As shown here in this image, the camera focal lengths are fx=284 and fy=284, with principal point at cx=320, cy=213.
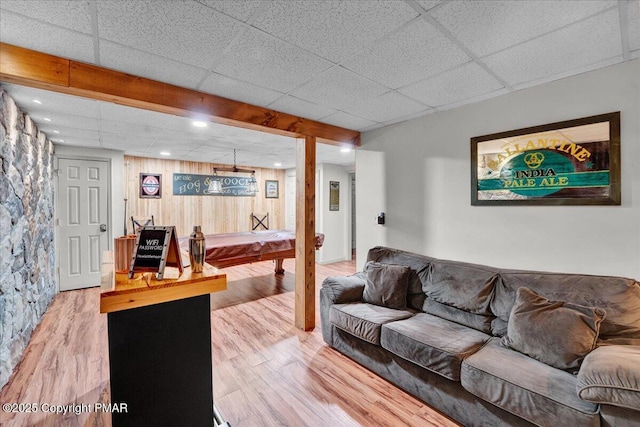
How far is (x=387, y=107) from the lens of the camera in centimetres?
278

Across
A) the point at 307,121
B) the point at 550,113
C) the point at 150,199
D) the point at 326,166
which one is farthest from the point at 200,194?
the point at 550,113

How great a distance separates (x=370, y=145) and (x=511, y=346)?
8.44 ft

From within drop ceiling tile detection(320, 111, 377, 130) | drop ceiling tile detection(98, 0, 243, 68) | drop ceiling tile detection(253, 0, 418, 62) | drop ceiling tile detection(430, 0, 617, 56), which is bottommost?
drop ceiling tile detection(430, 0, 617, 56)

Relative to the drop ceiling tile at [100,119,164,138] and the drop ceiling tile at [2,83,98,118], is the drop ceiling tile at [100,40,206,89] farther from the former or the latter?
the drop ceiling tile at [100,119,164,138]

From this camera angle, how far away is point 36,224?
314 centimetres

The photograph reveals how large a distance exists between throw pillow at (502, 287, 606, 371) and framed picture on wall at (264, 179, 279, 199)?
20.4 feet

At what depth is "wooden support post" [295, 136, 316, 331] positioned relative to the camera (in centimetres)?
313

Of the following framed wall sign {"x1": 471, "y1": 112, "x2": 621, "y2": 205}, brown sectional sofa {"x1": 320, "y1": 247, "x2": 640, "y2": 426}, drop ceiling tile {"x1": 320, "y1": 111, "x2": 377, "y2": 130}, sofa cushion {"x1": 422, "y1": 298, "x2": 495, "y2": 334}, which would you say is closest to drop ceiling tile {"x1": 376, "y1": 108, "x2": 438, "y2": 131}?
drop ceiling tile {"x1": 320, "y1": 111, "x2": 377, "y2": 130}

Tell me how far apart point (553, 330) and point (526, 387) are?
1.36 ft

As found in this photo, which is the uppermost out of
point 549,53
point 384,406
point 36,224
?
point 549,53

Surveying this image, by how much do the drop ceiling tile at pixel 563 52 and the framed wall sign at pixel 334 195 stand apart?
4.67m

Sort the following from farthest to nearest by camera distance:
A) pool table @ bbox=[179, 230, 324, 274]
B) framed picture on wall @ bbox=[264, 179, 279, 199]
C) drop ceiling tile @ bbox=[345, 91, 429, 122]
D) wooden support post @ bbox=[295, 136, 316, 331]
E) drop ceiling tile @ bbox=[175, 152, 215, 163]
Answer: framed picture on wall @ bbox=[264, 179, 279, 199] < drop ceiling tile @ bbox=[175, 152, 215, 163] < pool table @ bbox=[179, 230, 324, 274] < wooden support post @ bbox=[295, 136, 316, 331] < drop ceiling tile @ bbox=[345, 91, 429, 122]

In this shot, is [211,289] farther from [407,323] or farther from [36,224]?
[36,224]

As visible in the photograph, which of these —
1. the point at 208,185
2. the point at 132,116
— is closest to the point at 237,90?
the point at 132,116
